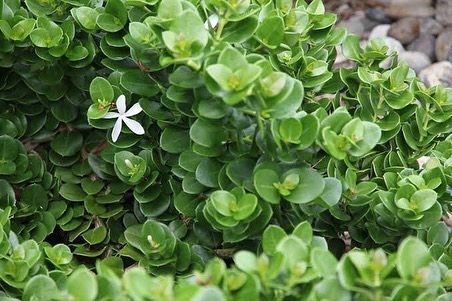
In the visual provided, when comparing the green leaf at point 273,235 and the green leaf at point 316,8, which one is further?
the green leaf at point 316,8

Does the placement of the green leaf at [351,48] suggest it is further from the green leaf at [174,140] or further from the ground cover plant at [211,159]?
the green leaf at [174,140]

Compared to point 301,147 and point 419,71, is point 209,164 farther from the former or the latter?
point 419,71

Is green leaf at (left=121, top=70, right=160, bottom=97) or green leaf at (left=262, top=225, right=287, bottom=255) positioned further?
green leaf at (left=121, top=70, right=160, bottom=97)

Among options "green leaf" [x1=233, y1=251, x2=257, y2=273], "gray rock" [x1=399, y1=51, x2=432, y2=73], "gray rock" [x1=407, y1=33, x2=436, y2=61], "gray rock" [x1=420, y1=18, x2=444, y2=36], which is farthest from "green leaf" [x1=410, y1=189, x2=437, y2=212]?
"gray rock" [x1=420, y1=18, x2=444, y2=36]

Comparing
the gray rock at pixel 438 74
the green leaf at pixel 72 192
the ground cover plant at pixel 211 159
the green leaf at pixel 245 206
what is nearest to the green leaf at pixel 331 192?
the ground cover plant at pixel 211 159

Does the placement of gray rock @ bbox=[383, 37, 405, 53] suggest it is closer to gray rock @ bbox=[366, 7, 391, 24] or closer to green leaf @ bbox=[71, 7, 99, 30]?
gray rock @ bbox=[366, 7, 391, 24]

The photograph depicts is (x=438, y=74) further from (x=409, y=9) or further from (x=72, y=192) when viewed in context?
(x=72, y=192)
